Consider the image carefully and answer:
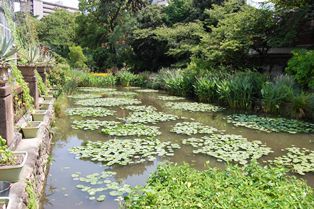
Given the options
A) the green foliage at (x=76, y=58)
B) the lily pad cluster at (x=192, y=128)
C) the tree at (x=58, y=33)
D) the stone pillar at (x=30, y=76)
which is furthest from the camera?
the tree at (x=58, y=33)

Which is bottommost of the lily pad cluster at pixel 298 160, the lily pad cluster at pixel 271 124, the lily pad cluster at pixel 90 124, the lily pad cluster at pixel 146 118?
the lily pad cluster at pixel 90 124

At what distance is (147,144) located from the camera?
6.17 metres

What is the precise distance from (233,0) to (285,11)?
15.8ft

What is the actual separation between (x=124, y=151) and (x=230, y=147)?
83.6 inches

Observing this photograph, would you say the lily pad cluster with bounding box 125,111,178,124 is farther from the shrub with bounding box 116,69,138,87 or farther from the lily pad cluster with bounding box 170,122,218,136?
the shrub with bounding box 116,69,138,87

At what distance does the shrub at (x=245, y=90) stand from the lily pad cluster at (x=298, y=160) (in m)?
4.96

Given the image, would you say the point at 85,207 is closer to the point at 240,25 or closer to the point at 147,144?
the point at 147,144

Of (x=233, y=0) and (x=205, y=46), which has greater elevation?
(x=233, y=0)

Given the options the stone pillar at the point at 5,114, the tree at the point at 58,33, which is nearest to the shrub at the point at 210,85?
the stone pillar at the point at 5,114

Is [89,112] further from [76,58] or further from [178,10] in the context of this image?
[76,58]

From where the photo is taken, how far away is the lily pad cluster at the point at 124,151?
5266 mm

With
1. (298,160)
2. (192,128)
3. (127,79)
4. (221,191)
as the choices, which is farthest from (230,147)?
(127,79)

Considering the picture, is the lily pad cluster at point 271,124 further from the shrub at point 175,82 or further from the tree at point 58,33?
the tree at point 58,33

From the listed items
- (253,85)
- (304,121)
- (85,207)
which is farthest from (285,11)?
(85,207)
